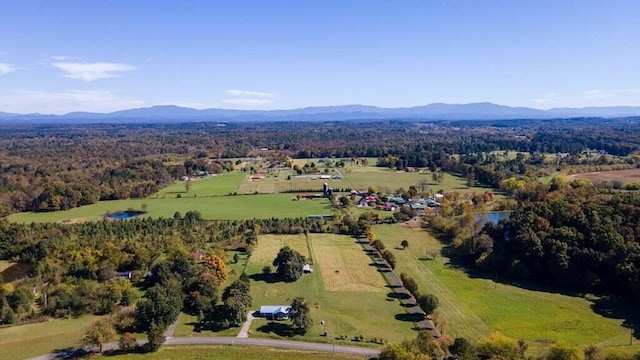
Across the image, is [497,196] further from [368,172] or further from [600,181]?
[368,172]

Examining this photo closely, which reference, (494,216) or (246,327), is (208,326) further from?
(494,216)

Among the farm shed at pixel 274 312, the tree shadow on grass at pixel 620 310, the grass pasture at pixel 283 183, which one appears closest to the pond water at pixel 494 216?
the tree shadow on grass at pixel 620 310

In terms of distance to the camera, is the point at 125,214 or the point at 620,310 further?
the point at 125,214

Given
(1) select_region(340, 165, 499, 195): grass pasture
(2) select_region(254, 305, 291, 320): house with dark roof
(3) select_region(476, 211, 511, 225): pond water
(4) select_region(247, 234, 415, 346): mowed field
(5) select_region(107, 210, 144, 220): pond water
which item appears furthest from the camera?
(1) select_region(340, 165, 499, 195): grass pasture

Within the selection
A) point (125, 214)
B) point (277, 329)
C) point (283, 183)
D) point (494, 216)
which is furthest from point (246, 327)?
point (283, 183)

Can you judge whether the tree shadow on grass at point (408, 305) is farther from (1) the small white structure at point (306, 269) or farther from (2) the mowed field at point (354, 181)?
(2) the mowed field at point (354, 181)

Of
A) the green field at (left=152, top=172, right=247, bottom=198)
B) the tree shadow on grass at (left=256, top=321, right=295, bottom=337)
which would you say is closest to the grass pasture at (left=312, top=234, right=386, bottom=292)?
the tree shadow on grass at (left=256, top=321, right=295, bottom=337)

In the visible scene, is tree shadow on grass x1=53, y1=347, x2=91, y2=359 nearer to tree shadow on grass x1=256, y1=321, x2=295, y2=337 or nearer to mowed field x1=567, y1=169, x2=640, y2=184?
tree shadow on grass x1=256, y1=321, x2=295, y2=337

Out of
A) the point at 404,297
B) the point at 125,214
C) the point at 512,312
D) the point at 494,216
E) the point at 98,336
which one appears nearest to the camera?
the point at 98,336
